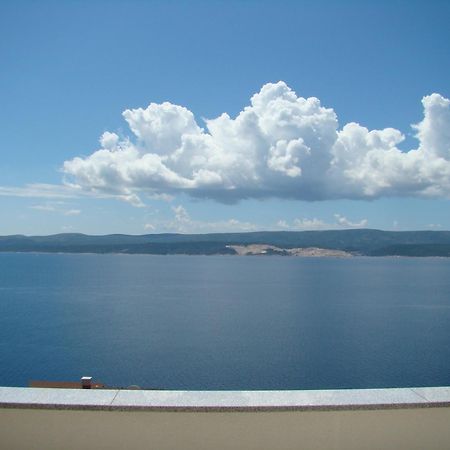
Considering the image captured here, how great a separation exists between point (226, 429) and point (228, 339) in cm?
5165

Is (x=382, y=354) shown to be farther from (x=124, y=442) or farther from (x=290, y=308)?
(x=124, y=442)

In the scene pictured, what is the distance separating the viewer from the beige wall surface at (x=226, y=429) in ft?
14.6

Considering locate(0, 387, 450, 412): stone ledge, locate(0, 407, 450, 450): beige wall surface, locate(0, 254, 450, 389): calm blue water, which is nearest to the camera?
locate(0, 407, 450, 450): beige wall surface

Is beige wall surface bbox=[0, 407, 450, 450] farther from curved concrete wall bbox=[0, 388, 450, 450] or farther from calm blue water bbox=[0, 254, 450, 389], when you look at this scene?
calm blue water bbox=[0, 254, 450, 389]

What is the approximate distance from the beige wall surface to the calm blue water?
33.9 m

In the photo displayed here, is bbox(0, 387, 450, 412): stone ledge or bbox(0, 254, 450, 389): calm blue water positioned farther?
bbox(0, 254, 450, 389): calm blue water

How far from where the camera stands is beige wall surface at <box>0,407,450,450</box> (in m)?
4.44

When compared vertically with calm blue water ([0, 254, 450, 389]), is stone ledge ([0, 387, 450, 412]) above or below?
above

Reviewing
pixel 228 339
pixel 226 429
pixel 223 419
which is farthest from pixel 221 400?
pixel 228 339

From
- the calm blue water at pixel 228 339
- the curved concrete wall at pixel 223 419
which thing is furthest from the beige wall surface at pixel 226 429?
the calm blue water at pixel 228 339

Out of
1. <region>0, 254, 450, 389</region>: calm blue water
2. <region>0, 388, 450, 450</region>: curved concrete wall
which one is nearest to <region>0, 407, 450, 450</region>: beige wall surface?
<region>0, 388, 450, 450</region>: curved concrete wall

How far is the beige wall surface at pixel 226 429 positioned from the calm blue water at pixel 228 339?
33.9 m

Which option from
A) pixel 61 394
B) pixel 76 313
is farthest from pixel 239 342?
pixel 61 394

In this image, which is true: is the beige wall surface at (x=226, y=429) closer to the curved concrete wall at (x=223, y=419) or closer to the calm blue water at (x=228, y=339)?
the curved concrete wall at (x=223, y=419)
